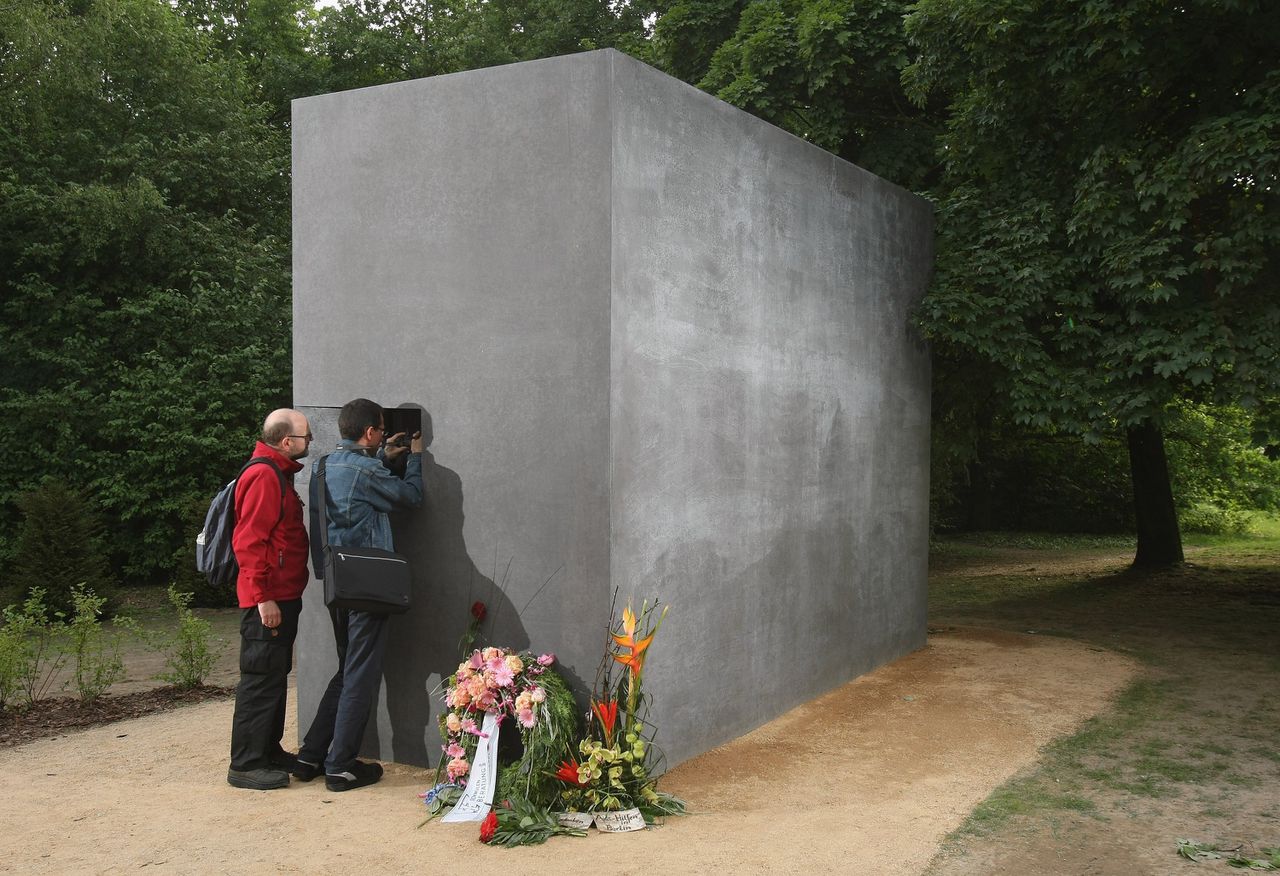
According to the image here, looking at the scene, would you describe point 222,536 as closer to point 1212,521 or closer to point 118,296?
point 118,296

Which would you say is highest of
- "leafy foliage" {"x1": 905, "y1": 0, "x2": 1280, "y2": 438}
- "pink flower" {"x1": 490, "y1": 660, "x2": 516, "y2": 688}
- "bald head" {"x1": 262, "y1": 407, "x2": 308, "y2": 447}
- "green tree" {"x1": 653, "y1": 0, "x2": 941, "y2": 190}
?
"green tree" {"x1": 653, "y1": 0, "x2": 941, "y2": 190}

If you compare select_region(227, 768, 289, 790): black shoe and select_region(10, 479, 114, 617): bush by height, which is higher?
select_region(10, 479, 114, 617): bush

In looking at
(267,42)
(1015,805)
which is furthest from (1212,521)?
(267,42)

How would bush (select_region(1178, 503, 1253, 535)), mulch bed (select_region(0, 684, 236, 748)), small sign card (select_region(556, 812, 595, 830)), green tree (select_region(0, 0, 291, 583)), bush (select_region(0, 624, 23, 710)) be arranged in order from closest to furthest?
small sign card (select_region(556, 812, 595, 830))
mulch bed (select_region(0, 684, 236, 748))
bush (select_region(0, 624, 23, 710))
green tree (select_region(0, 0, 291, 583))
bush (select_region(1178, 503, 1253, 535))

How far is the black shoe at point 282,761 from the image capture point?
531 centimetres

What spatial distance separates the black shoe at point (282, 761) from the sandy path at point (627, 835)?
0.43 ft

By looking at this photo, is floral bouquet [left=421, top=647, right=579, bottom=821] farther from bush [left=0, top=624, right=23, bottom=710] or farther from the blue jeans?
bush [left=0, top=624, right=23, bottom=710]

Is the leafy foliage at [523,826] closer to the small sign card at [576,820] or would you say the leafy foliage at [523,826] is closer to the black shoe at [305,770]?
the small sign card at [576,820]

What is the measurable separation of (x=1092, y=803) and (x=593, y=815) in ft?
7.85

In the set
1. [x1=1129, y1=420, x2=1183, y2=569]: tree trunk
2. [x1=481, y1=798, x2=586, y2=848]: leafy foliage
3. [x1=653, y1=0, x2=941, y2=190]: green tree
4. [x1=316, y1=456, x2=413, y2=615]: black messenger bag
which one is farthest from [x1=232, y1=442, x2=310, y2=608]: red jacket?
[x1=1129, y1=420, x2=1183, y2=569]: tree trunk

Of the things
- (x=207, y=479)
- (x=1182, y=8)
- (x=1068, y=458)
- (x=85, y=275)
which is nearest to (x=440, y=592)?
(x=1182, y=8)

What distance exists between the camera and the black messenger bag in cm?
500

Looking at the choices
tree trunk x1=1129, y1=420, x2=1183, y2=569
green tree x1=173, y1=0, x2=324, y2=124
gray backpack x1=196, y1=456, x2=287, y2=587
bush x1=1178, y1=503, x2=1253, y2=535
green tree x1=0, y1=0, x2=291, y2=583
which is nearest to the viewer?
gray backpack x1=196, y1=456, x2=287, y2=587

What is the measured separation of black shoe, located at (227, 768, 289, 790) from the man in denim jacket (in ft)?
0.45
